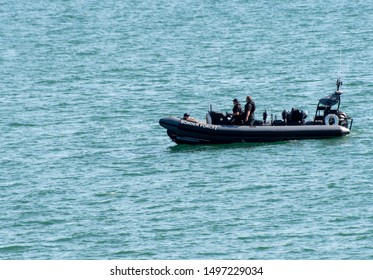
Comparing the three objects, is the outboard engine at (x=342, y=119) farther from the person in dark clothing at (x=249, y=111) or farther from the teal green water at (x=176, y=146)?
the person in dark clothing at (x=249, y=111)

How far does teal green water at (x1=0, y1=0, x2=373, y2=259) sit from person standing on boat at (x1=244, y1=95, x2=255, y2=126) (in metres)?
0.82

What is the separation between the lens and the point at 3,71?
72375 millimetres

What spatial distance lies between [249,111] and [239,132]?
0.80 meters

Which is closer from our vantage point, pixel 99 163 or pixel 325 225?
pixel 325 225

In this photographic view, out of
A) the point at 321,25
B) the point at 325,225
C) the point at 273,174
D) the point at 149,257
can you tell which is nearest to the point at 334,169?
the point at 273,174

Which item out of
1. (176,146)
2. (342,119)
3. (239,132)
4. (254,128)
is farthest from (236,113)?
(342,119)

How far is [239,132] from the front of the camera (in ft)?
167

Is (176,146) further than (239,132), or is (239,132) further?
(176,146)

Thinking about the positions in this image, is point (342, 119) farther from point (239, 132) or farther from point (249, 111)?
point (239, 132)

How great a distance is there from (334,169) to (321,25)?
3595cm

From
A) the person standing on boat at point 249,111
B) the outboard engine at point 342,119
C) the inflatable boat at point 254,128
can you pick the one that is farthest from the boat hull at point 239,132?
the outboard engine at point 342,119

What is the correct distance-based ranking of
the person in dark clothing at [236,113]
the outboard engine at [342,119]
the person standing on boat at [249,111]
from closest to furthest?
the person standing on boat at [249,111], the person in dark clothing at [236,113], the outboard engine at [342,119]

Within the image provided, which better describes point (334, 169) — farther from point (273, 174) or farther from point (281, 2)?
point (281, 2)

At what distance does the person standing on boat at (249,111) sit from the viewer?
1993 inches
